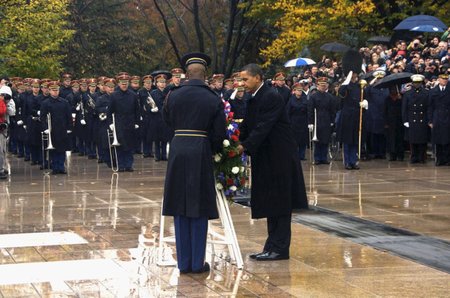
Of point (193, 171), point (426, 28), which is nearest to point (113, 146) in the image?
point (426, 28)

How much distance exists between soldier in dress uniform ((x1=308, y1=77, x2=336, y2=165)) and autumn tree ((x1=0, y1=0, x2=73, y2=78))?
12.5 metres

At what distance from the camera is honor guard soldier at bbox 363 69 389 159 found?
26.1m

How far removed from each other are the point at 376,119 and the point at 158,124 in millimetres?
5615

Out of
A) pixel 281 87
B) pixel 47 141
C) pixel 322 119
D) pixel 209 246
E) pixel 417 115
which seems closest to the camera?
pixel 209 246

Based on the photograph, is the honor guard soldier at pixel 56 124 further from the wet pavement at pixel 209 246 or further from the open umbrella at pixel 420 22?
the open umbrella at pixel 420 22

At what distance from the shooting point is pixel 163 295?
942 cm

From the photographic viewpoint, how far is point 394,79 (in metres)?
25.3

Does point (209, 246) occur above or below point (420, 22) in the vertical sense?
below

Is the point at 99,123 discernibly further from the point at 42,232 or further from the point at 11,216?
the point at 42,232

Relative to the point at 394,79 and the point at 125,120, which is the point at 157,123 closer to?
the point at 125,120

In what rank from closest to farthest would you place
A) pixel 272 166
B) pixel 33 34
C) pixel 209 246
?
pixel 272 166 → pixel 209 246 → pixel 33 34

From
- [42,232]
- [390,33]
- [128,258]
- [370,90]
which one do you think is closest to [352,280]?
[128,258]

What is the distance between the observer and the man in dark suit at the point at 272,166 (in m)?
11.1

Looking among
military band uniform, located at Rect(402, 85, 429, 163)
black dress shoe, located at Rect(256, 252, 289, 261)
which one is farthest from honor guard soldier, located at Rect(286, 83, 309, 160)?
black dress shoe, located at Rect(256, 252, 289, 261)
